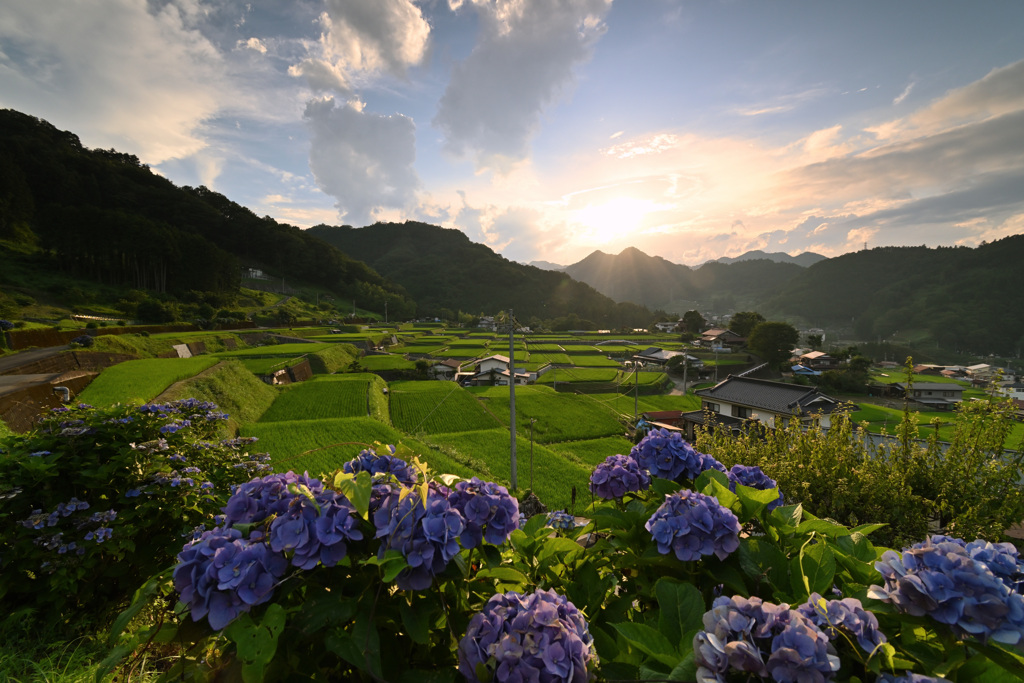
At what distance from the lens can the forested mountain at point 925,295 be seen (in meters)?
74.8

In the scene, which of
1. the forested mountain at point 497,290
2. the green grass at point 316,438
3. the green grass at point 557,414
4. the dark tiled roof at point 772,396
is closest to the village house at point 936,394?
the dark tiled roof at point 772,396

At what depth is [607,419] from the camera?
80.0 ft

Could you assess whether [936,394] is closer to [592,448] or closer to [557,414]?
[557,414]

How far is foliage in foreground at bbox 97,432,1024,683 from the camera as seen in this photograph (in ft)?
3.49

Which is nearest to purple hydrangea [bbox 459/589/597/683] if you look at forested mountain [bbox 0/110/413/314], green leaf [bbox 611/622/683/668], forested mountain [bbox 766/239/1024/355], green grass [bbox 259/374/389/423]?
green leaf [bbox 611/622/683/668]

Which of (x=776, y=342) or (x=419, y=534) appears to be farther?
(x=776, y=342)

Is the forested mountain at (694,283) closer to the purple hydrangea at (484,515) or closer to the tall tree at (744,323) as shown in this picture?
the tall tree at (744,323)

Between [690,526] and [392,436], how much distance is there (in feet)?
49.4

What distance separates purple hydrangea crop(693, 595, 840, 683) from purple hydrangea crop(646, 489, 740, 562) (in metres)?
0.34

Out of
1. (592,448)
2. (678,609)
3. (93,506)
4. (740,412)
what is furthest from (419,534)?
(740,412)

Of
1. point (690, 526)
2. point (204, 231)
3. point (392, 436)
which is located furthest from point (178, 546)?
point (204, 231)

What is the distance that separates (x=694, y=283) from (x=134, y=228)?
194 metres

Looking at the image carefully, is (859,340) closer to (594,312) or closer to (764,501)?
(594,312)

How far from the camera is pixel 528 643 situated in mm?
1174
